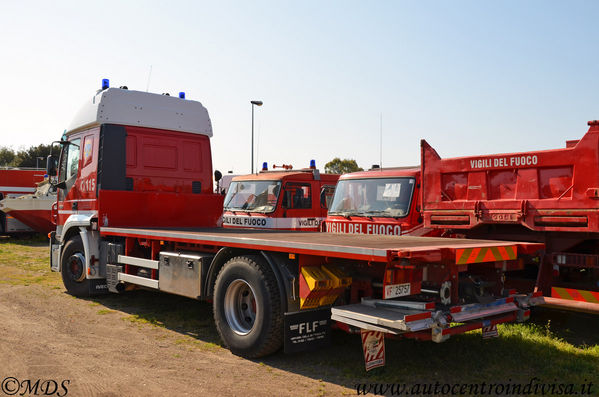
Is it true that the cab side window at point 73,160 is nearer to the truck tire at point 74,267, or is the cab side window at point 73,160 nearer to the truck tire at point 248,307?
the truck tire at point 74,267

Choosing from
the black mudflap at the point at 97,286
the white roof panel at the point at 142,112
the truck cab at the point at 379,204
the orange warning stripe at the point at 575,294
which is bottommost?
the black mudflap at the point at 97,286

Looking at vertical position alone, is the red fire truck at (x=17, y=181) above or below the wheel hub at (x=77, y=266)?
above

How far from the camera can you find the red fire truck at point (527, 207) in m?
6.16

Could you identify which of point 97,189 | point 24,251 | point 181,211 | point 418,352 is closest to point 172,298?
point 181,211

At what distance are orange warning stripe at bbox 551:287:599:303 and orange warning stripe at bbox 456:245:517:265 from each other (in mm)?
1722

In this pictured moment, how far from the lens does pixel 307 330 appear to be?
16.9ft

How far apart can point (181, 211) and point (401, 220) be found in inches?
148

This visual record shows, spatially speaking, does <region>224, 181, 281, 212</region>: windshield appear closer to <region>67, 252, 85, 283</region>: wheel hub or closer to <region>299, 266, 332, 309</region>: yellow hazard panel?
<region>67, 252, 85, 283</region>: wheel hub

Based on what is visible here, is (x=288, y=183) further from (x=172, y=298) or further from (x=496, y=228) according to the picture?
(x=496, y=228)

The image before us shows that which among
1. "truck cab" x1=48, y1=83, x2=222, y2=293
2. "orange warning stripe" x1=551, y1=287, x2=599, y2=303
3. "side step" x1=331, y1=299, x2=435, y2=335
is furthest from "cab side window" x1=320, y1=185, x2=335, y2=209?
"side step" x1=331, y1=299, x2=435, y2=335

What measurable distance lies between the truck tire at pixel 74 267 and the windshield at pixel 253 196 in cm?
417

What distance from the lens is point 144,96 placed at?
29.6 feet

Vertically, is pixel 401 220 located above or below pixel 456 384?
above

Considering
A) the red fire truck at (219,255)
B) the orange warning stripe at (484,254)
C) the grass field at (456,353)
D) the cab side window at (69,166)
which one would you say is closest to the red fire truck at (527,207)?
the grass field at (456,353)
